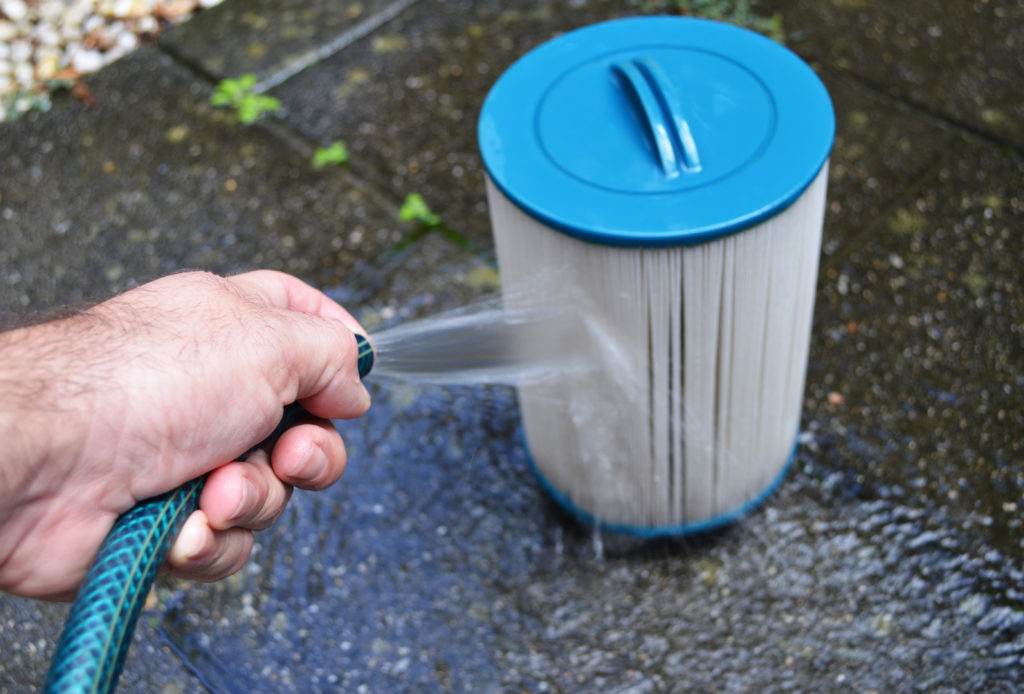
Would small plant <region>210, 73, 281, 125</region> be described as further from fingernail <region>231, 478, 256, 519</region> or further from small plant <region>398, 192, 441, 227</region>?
fingernail <region>231, 478, 256, 519</region>

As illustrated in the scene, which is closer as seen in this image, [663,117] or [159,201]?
[663,117]

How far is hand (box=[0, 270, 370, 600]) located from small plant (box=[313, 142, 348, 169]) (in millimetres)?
1898

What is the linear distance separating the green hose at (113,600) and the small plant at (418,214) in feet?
6.20

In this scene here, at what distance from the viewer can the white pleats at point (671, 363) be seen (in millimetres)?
1608

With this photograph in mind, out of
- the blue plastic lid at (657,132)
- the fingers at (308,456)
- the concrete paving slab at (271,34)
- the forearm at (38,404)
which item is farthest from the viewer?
the concrete paving slab at (271,34)

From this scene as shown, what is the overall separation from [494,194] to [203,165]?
200 cm

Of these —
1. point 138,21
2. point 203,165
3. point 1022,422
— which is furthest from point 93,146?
point 1022,422

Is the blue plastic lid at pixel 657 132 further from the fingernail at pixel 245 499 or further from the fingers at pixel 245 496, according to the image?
the fingernail at pixel 245 499

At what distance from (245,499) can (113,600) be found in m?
0.28

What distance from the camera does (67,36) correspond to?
157 inches

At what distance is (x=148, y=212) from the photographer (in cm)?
Result: 321

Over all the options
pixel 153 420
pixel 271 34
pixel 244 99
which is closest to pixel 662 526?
pixel 153 420

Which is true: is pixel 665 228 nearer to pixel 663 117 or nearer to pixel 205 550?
pixel 663 117

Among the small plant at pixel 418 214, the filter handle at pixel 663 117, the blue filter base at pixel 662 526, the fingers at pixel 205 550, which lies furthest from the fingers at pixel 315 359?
the small plant at pixel 418 214
